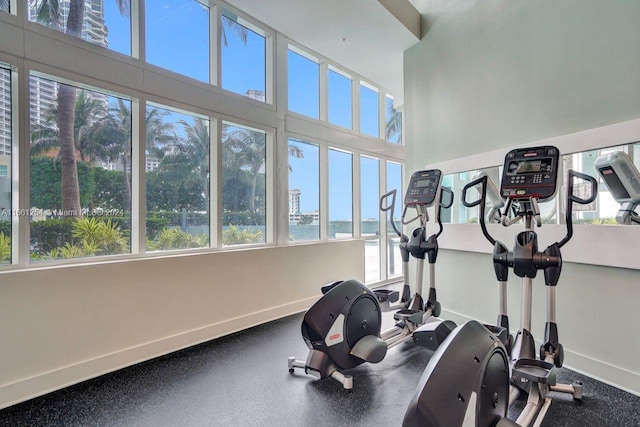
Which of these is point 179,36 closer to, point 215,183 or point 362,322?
point 215,183

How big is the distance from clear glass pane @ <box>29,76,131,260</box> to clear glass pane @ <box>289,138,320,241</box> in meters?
2.13

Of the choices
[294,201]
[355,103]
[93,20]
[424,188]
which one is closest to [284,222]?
[294,201]

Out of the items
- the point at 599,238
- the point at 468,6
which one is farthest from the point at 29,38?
the point at 599,238

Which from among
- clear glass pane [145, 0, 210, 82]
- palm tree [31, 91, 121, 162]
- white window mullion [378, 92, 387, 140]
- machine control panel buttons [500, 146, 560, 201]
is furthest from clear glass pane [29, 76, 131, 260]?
white window mullion [378, 92, 387, 140]

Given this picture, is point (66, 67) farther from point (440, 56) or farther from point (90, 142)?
point (440, 56)

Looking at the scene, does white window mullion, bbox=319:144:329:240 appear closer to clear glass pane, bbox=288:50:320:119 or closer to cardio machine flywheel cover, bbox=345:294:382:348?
clear glass pane, bbox=288:50:320:119

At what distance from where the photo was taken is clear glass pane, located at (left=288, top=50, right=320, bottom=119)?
15.3 ft

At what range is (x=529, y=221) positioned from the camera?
2295 millimetres

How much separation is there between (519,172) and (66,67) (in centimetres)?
377

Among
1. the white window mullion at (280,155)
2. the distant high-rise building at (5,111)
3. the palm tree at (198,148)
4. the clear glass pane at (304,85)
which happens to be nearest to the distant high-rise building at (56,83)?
the distant high-rise building at (5,111)

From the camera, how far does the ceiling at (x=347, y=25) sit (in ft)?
12.2

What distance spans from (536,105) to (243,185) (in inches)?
132

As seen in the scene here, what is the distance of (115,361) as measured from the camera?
2764 millimetres

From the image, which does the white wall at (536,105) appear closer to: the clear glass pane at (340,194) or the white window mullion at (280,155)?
the clear glass pane at (340,194)
